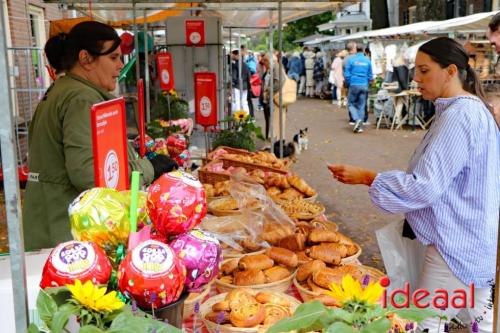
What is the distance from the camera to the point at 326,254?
2609mm

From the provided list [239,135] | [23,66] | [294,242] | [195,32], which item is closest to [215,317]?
[294,242]

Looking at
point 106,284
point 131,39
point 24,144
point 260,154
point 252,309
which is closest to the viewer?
point 106,284

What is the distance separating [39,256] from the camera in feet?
5.78

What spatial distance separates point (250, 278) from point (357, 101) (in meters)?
12.2

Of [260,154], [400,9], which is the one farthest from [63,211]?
[400,9]

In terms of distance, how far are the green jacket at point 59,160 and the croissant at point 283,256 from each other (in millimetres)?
792

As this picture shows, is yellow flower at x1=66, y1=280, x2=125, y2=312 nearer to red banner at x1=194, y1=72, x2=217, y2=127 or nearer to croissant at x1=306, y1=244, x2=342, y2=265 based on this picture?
croissant at x1=306, y1=244, x2=342, y2=265

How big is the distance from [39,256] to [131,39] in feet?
21.1

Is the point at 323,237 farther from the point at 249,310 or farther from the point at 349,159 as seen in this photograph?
the point at 349,159

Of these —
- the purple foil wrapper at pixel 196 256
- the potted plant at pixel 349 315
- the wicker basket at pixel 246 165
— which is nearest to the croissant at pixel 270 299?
the purple foil wrapper at pixel 196 256

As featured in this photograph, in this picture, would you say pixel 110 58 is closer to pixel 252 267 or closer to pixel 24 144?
pixel 252 267

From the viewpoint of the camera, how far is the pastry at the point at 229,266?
99.4 inches

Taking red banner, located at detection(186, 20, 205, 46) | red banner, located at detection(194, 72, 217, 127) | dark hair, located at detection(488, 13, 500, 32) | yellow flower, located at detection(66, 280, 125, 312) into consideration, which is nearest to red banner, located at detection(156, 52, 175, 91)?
red banner, located at detection(186, 20, 205, 46)

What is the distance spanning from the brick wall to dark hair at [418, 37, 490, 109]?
22.1 ft
